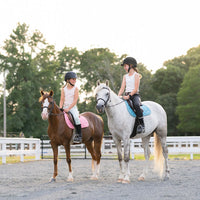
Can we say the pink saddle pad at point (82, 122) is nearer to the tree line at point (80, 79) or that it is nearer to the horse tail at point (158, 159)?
the horse tail at point (158, 159)

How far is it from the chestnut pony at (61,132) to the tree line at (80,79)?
3092cm

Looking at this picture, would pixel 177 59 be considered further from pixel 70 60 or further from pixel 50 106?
pixel 50 106

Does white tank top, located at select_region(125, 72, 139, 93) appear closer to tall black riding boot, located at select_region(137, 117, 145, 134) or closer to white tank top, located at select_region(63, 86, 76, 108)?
tall black riding boot, located at select_region(137, 117, 145, 134)

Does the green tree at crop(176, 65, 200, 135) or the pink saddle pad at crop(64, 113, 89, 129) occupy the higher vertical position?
the green tree at crop(176, 65, 200, 135)

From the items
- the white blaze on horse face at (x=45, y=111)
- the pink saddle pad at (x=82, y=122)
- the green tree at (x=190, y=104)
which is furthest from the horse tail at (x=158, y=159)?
the green tree at (x=190, y=104)

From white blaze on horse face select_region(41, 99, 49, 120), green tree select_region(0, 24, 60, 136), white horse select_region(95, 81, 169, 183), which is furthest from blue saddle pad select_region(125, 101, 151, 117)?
green tree select_region(0, 24, 60, 136)

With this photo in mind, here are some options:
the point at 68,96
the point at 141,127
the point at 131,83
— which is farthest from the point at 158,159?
the point at 68,96

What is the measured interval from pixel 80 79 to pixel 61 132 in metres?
49.0

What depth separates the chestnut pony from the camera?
9.52 m

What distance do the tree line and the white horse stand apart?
104 ft

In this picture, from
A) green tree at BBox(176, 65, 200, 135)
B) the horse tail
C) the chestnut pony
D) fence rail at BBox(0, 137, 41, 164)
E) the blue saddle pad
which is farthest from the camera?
green tree at BBox(176, 65, 200, 135)

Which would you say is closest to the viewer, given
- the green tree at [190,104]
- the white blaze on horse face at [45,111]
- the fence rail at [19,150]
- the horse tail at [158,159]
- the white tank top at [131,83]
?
the white blaze on horse face at [45,111]

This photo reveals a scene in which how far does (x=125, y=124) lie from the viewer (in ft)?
31.3

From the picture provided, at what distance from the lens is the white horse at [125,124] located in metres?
9.21
